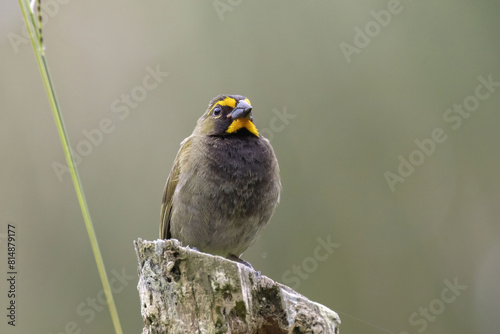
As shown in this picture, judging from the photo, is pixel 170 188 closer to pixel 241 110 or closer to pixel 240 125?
pixel 240 125

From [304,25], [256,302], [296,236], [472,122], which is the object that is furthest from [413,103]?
[256,302]

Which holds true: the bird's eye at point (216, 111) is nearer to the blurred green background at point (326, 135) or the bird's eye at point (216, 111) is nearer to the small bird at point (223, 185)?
the small bird at point (223, 185)

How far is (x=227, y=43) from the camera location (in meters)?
6.32

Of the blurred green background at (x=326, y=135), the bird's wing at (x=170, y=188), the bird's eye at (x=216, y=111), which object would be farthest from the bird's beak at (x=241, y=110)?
the blurred green background at (x=326, y=135)

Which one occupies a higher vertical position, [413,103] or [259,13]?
[259,13]

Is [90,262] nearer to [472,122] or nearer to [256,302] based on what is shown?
[256,302]

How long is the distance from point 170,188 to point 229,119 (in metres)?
0.70

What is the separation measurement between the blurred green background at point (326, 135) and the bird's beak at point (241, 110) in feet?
5.39

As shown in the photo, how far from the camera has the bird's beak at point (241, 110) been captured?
424 cm

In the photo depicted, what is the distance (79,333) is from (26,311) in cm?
55

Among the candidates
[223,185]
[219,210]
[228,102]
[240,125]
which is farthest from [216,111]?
[219,210]

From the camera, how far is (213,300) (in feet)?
8.54

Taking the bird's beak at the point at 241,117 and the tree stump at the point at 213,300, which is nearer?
the tree stump at the point at 213,300

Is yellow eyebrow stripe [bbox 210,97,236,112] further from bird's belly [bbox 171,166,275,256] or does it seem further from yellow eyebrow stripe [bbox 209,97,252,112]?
bird's belly [bbox 171,166,275,256]
